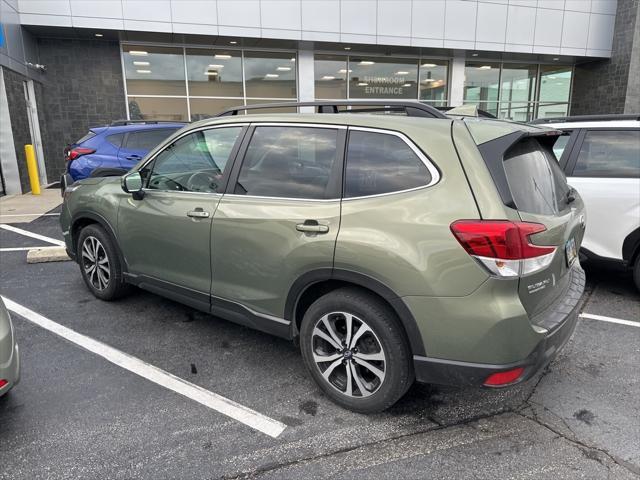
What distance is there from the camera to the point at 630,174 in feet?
14.8

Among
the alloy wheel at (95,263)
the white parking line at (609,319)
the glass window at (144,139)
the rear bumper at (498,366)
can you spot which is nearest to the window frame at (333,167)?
the rear bumper at (498,366)

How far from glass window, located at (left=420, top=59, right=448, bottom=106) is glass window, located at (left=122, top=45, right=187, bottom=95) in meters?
8.77

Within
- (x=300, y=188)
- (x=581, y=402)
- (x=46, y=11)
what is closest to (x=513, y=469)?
(x=581, y=402)

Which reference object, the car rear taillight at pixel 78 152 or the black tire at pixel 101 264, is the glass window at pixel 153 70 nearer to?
the car rear taillight at pixel 78 152

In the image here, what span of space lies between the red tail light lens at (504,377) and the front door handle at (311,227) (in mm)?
1162

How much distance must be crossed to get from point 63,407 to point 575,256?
3.36 m

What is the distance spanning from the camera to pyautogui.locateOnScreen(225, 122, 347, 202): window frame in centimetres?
275

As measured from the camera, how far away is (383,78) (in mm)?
17328

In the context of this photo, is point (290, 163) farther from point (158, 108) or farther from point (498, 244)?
point (158, 108)

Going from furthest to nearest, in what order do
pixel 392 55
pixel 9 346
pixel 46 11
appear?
pixel 392 55
pixel 46 11
pixel 9 346

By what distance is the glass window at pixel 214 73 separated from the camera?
1527cm

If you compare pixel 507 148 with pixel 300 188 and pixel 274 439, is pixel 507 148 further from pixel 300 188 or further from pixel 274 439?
pixel 274 439

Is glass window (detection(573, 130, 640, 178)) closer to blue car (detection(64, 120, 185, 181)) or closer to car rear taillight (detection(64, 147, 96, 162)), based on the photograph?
blue car (detection(64, 120, 185, 181))

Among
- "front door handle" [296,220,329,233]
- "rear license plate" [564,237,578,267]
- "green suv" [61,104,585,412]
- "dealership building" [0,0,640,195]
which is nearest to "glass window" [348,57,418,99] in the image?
"dealership building" [0,0,640,195]
